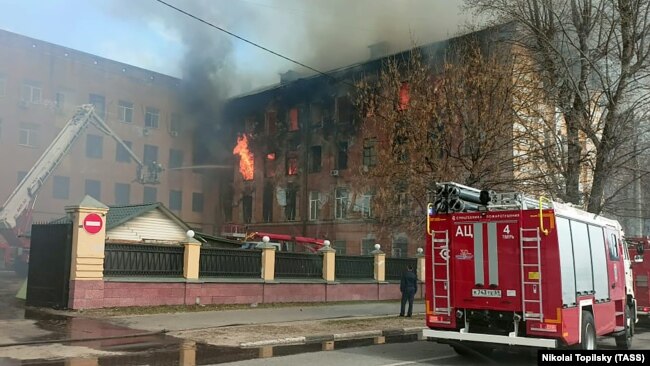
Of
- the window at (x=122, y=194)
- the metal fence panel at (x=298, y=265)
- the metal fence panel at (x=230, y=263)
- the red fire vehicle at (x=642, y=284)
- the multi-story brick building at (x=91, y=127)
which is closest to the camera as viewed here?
the red fire vehicle at (x=642, y=284)

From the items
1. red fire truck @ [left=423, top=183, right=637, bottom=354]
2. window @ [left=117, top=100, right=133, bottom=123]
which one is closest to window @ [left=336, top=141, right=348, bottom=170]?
window @ [left=117, top=100, right=133, bottom=123]

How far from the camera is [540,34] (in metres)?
15.6

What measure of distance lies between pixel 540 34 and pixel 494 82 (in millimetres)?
1961

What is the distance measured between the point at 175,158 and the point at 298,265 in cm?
2111

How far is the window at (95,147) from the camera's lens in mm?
32094

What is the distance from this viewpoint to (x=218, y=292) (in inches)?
581

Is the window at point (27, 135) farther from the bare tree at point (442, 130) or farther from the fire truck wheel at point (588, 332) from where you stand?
the fire truck wheel at point (588, 332)

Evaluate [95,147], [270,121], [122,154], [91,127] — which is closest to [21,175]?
[95,147]

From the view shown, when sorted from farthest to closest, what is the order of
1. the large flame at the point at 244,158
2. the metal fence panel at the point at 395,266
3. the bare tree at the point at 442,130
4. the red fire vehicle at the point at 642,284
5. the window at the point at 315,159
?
the window at the point at 315,159 < the large flame at the point at 244,158 < the metal fence panel at the point at 395,266 < the bare tree at the point at 442,130 < the red fire vehicle at the point at 642,284

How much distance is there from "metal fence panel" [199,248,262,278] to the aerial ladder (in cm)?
1513

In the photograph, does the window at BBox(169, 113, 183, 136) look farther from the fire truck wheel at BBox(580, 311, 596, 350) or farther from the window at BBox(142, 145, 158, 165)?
the fire truck wheel at BBox(580, 311, 596, 350)

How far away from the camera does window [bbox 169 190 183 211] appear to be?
35.6m

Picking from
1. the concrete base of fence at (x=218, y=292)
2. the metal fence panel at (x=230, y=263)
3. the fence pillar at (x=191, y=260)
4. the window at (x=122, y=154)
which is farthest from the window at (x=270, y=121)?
the fence pillar at (x=191, y=260)

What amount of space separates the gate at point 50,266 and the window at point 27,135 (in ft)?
61.0
